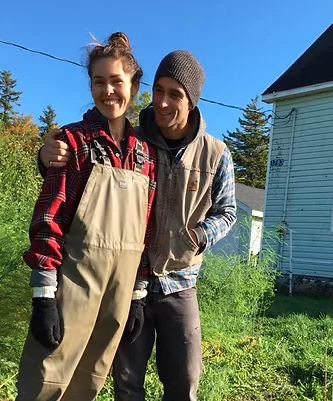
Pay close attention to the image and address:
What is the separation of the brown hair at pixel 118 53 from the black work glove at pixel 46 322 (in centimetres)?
100

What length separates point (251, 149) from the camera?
6116 cm

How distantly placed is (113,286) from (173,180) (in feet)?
1.89

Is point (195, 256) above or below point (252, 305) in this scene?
above

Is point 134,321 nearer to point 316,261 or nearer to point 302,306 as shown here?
point 302,306

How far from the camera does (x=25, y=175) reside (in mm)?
5086

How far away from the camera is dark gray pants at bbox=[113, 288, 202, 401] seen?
7.61 ft

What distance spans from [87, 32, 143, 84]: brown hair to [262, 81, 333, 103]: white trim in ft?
33.7

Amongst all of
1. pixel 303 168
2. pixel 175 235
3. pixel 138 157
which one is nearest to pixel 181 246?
pixel 175 235

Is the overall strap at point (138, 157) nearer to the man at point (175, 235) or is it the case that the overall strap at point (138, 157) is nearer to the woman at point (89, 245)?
the woman at point (89, 245)

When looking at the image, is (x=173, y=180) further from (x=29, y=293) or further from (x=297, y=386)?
(x=297, y=386)

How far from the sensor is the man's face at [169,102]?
7.47 feet

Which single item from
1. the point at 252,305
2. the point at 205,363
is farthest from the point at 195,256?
the point at 252,305

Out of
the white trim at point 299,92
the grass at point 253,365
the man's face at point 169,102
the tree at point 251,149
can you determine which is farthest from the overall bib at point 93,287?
the tree at point 251,149

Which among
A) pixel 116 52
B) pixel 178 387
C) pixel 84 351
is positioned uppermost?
pixel 116 52
